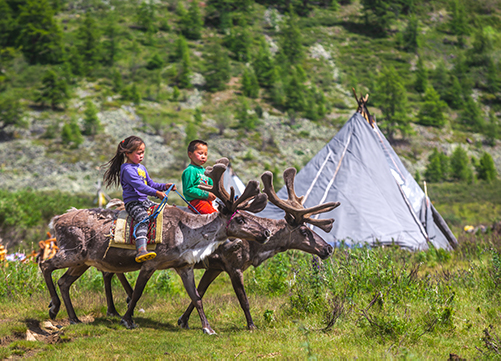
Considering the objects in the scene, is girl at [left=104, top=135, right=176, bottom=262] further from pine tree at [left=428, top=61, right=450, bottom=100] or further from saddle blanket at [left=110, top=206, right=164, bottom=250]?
pine tree at [left=428, top=61, right=450, bottom=100]

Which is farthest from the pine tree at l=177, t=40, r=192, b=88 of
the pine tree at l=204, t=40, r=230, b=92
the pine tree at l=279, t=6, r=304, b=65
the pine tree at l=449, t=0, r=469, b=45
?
the pine tree at l=449, t=0, r=469, b=45

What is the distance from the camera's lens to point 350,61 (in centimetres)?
7875

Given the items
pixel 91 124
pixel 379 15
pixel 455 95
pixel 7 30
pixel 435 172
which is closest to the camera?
pixel 91 124

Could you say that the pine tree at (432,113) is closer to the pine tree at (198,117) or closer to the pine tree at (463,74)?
the pine tree at (463,74)

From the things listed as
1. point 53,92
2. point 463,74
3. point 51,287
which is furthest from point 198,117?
point 463,74

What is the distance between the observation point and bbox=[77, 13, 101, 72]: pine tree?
6250cm

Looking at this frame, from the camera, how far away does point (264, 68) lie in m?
70.1

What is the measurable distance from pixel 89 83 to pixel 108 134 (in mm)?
14734

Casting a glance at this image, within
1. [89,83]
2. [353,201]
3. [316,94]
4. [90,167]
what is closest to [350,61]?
[316,94]

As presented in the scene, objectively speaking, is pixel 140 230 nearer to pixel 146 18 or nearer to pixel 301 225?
pixel 301 225

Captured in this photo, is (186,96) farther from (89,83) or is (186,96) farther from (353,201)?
(353,201)

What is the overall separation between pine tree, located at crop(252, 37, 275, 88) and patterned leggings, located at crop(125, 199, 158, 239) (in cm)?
6341

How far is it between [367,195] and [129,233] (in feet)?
23.4

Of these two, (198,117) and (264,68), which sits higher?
(264,68)
